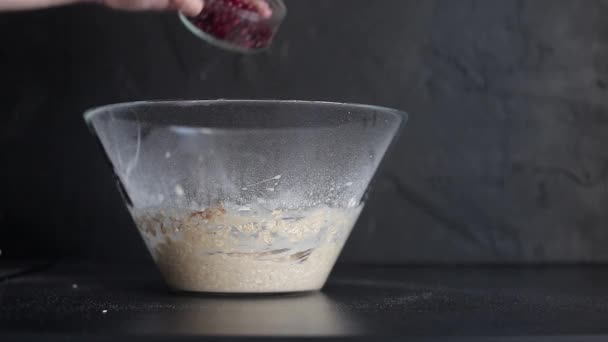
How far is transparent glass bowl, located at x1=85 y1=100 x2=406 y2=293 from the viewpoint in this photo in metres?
0.70

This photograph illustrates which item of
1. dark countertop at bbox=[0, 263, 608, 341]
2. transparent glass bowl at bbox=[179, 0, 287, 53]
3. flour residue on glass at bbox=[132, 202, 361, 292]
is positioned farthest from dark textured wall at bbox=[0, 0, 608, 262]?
flour residue on glass at bbox=[132, 202, 361, 292]

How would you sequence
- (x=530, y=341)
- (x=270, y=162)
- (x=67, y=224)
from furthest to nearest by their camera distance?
(x=67, y=224), (x=270, y=162), (x=530, y=341)

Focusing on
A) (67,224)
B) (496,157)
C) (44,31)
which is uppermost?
(44,31)

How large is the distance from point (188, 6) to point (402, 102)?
439 mm

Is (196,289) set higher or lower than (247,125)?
lower

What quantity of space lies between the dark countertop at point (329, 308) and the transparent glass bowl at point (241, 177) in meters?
0.04

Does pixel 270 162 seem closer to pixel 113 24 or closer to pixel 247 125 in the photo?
pixel 247 125

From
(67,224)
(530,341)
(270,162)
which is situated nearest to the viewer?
(530,341)

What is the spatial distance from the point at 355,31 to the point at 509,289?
50 cm

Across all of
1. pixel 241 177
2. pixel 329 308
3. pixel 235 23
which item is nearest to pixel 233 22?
pixel 235 23

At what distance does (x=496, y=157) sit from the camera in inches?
44.5

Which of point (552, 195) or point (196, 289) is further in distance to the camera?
point (552, 195)

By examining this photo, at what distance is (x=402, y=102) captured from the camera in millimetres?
1125

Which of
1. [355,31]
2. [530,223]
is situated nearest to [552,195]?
[530,223]
